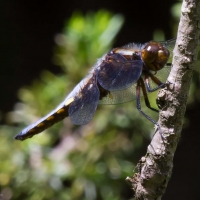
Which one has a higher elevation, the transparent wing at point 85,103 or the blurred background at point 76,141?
the transparent wing at point 85,103

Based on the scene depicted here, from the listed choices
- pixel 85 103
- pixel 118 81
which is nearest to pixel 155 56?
pixel 118 81

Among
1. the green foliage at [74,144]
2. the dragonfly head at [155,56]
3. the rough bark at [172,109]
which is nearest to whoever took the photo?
the rough bark at [172,109]

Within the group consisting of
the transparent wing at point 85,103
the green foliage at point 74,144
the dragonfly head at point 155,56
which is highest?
the dragonfly head at point 155,56

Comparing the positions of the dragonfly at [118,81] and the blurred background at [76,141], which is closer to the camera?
the dragonfly at [118,81]

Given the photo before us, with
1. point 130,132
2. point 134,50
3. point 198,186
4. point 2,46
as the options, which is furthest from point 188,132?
point 134,50

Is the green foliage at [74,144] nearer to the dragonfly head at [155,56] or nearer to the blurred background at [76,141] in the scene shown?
the blurred background at [76,141]

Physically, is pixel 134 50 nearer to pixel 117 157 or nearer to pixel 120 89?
pixel 120 89

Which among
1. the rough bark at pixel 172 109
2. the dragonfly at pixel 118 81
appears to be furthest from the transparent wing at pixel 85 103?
the rough bark at pixel 172 109
